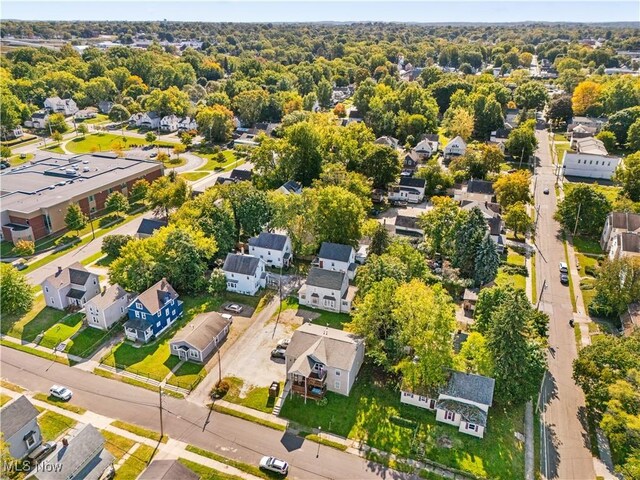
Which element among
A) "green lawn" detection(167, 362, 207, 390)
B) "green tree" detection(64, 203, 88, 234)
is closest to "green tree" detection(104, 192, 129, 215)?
"green tree" detection(64, 203, 88, 234)

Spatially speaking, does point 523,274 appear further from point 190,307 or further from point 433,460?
point 190,307

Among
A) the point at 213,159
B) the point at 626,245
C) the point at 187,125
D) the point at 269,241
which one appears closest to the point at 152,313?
the point at 269,241

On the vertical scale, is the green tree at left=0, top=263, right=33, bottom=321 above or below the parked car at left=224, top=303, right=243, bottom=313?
above

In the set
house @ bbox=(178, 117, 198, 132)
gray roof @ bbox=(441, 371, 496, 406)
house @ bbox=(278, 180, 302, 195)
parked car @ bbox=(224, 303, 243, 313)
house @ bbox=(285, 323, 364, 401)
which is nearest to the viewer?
gray roof @ bbox=(441, 371, 496, 406)

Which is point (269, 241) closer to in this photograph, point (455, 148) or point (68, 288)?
point (68, 288)

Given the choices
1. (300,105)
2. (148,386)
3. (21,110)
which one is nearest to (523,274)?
(148,386)

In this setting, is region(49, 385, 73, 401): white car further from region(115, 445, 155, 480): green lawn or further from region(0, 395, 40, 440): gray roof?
region(115, 445, 155, 480): green lawn
